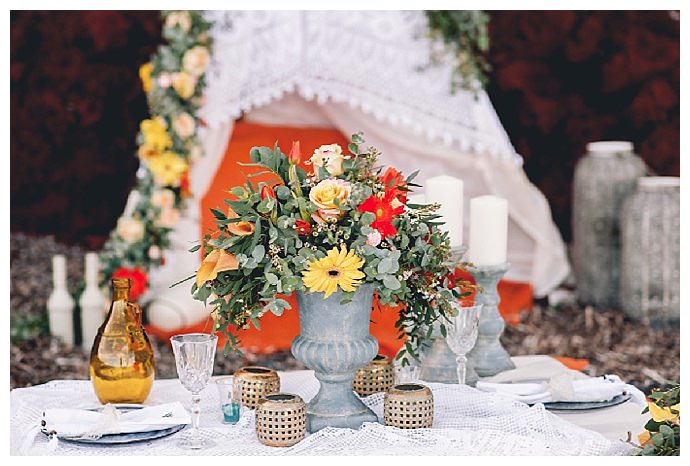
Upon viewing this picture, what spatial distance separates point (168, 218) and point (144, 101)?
2365mm

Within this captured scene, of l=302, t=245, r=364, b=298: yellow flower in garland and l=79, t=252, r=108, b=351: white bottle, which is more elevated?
l=302, t=245, r=364, b=298: yellow flower in garland

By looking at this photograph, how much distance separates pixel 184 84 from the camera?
176 inches

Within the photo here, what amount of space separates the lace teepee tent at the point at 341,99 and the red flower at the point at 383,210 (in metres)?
2.71

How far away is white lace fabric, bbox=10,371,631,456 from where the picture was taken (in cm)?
179

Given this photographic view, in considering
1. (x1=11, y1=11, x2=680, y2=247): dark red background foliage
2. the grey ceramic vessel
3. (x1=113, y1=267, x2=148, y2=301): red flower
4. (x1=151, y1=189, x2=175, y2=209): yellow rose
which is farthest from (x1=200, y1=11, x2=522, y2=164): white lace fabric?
(x1=11, y1=11, x2=680, y2=247): dark red background foliage

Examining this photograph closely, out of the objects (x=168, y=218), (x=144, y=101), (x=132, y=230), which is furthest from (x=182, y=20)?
(x=144, y=101)

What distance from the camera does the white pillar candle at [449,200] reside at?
2273 millimetres

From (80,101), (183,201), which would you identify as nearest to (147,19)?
(80,101)

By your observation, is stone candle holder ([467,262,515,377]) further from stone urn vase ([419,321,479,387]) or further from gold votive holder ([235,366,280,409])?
gold votive holder ([235,366,280,409])

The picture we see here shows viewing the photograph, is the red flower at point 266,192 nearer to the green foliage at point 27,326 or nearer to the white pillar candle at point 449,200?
the white pillar candle at point 449,200

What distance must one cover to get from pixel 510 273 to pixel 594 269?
44cm

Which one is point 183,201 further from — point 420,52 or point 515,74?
point 515,74

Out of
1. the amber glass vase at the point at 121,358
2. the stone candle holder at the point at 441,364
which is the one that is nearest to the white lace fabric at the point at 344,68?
the stone candle holder at the point at 441,364

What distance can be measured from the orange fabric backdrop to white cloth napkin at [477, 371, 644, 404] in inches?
88.4
